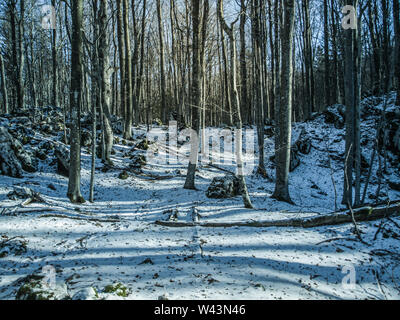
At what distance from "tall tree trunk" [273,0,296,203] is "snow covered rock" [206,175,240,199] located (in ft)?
4.61

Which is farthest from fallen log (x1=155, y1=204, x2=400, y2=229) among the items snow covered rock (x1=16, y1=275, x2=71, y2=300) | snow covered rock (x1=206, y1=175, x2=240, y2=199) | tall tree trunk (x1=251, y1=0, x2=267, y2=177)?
tall tree trunk (x1=251, y1=0, x2=267, y2=177)

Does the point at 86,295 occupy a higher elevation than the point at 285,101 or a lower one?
lower

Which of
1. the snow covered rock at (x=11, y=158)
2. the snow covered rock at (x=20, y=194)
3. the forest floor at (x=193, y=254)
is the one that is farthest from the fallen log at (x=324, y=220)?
the snow covered rock at (x=11, y=158)

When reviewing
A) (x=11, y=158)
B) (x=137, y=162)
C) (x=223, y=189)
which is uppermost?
(x=11, y=158)

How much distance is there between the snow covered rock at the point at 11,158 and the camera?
8.03 m

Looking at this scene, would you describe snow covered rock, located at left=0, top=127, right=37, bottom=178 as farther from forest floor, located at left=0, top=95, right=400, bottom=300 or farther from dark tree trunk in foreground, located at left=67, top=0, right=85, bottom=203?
dark tree trunk in foreground, located at left=67, top=0, right=85, bottom=203

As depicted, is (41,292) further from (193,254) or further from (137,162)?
(137,162)

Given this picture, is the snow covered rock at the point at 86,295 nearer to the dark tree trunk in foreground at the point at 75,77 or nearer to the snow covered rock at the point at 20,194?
the snow covered rock at the point at 20,194

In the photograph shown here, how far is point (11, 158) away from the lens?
26.9 feet

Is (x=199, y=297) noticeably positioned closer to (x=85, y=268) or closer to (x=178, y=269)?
(x=178, y=269)

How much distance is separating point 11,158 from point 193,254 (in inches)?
304

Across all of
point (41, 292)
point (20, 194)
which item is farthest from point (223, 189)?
point (41, 292)

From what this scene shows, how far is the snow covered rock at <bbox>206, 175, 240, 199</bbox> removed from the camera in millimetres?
8008
